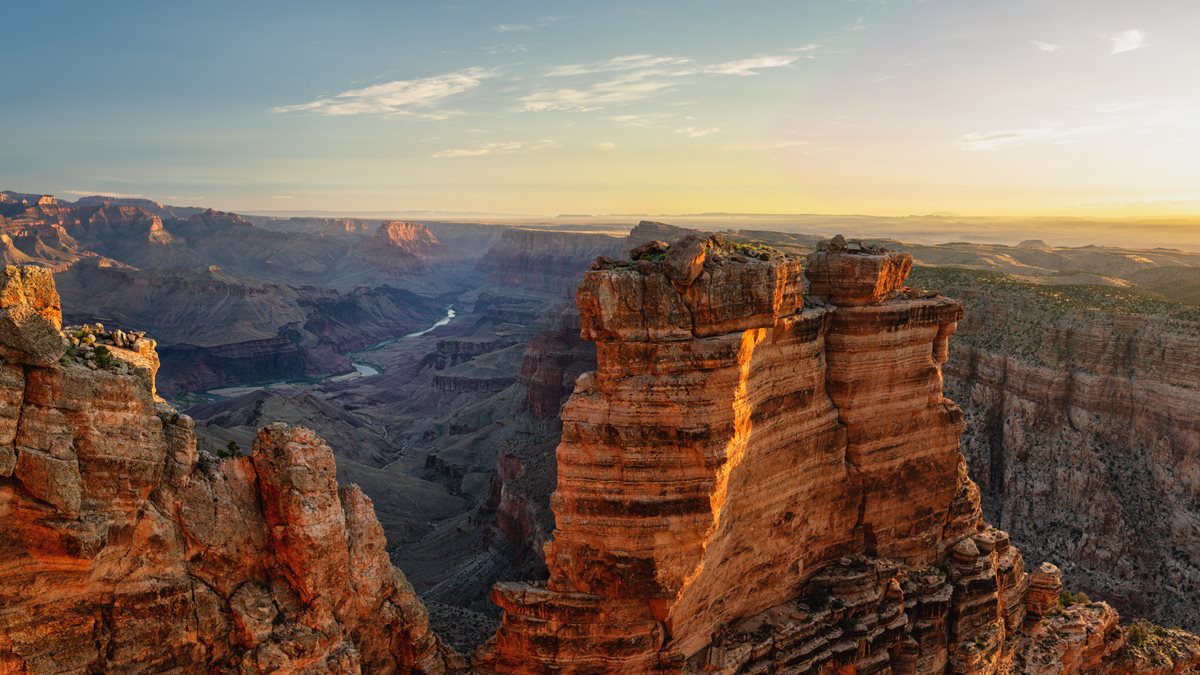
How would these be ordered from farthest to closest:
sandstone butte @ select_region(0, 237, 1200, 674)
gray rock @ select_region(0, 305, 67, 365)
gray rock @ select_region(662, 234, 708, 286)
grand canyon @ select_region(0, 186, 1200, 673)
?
gray rock @ select_region(662, 234, 708, 286) < grand canyon @ select_region(0, 186, 1200, 673) < sandstone butte @ select_region(0, 237, 1200, 674) < gray rock @ select_region(0, 305, 67, 365)

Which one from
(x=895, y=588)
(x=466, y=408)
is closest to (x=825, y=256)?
(x=895, y=588)

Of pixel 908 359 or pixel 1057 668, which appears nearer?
pixel 908 359

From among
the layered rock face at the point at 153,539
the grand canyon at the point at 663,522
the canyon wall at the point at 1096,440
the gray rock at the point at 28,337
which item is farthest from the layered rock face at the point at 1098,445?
the gray rock at the point at 28,337

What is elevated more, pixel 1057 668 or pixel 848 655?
pixel 848 655

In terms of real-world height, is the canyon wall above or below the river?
above

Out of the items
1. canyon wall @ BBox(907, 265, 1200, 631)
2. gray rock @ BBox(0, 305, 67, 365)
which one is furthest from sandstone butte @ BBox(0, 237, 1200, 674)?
canyon wall @ BBox(907, 265, 1200, 631)

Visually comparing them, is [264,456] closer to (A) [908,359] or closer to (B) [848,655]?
(B) [848,655]

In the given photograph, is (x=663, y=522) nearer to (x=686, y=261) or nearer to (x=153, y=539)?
(x=686, y=261)

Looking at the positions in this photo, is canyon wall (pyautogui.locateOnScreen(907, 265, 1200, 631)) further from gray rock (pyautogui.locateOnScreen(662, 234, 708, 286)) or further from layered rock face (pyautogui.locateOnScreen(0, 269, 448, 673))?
layered rock face (pyautogui.locateOnScreen(0, 269, 448, 673))
